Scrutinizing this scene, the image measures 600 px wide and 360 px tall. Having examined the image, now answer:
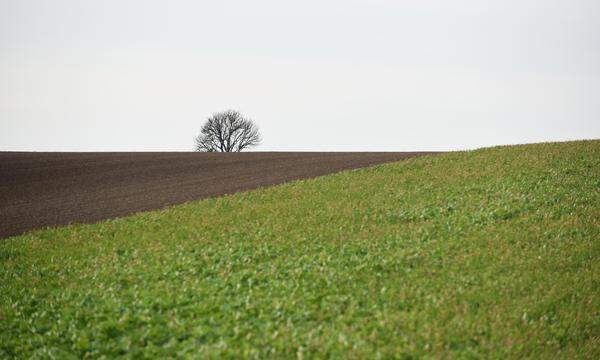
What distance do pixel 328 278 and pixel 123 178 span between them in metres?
28.7

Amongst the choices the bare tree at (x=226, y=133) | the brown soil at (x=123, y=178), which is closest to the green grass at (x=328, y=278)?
the brown soil at (x=123, y=178)

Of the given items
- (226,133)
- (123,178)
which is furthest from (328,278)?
(226,133)

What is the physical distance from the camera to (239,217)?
2489 centimetres

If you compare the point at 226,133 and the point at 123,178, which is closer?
the point at 123,178

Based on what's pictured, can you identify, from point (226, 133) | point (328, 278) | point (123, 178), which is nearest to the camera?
point (328, 278)

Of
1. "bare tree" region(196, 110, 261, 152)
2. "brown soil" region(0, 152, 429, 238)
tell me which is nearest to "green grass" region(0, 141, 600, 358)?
"brown soil" region(0, 152, 429, 238)

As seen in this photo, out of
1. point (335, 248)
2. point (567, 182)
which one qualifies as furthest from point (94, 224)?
point (567, 182)

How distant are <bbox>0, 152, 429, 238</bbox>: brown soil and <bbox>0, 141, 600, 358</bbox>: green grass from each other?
4.23 m

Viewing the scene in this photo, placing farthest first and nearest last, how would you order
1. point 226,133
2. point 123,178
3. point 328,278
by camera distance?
point 226,133 < point 123,178 < point 328,278

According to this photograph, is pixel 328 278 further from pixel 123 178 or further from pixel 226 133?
pixel 226 133

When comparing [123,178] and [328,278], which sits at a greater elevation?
[123,178]

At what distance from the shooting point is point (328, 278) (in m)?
15.9

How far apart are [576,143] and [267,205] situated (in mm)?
23042

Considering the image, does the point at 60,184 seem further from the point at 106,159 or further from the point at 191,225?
the point at 191,225
